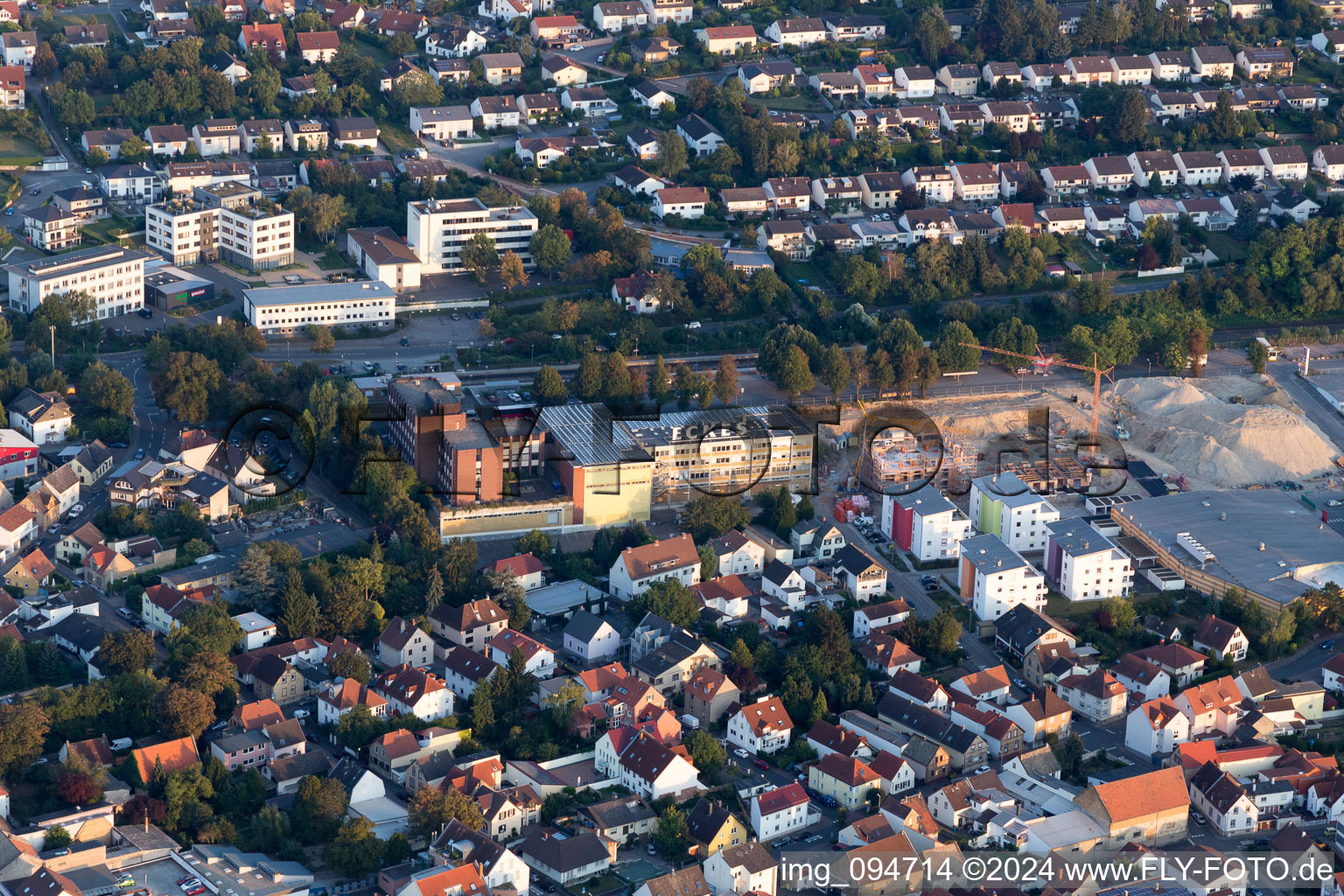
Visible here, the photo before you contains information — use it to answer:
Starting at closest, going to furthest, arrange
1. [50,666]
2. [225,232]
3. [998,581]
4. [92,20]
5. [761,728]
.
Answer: [761,728] → [50,666] → [998,581] → [225,232] → [92,20]

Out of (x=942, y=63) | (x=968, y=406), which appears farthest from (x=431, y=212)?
(x=942, y=63)

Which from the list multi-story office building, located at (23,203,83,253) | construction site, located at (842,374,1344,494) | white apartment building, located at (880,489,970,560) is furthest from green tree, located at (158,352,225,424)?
white apartment building, located at (880,489,970,560)

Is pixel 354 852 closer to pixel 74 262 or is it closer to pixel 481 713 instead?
pixel 481 713

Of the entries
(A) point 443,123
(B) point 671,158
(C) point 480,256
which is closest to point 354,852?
(C) point 480,256

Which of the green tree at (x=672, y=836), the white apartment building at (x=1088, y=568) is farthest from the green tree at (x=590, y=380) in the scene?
the green tree at (x=672, y=836)

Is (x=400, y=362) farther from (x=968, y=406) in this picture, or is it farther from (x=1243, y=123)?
(x=1243, y=123)
